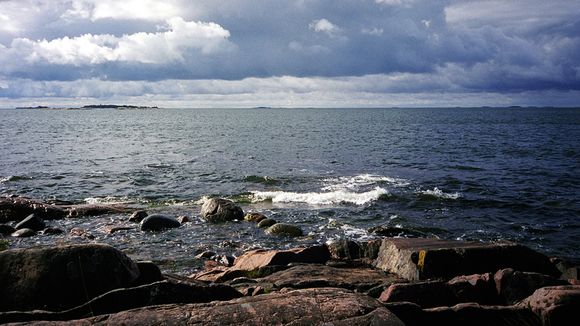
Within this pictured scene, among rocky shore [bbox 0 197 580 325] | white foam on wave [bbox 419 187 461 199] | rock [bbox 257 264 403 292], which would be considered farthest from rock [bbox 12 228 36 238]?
white foam on wave [bbox 419 187 461 199]

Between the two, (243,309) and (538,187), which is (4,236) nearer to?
(243,309)

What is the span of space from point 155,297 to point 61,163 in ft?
133

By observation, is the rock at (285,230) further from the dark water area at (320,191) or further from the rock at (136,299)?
the rock at (136,299)

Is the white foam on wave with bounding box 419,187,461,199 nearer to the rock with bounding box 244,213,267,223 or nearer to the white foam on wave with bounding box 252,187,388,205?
the white foam on wave with bounding box 252,187,388,205

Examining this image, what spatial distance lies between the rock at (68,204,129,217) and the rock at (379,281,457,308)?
1782cm

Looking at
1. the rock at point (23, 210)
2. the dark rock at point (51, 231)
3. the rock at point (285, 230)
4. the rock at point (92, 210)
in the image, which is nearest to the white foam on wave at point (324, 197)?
the rock at point (285, 230)

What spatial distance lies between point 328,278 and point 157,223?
427 inches

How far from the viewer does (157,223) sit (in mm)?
19234

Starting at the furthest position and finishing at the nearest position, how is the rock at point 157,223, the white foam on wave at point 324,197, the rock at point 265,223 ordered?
1. the white foam on wave at point 324,197
2. the rock at point 265,223
3. the rock at point 157,223

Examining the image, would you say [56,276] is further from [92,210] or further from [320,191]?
[320,191]

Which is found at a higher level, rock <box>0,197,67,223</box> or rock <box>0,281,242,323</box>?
rock <box>0,281,242,323</box>

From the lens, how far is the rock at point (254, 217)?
2091cm

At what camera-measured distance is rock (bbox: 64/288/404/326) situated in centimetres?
589

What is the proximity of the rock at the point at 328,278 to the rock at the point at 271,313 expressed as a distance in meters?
3.55
